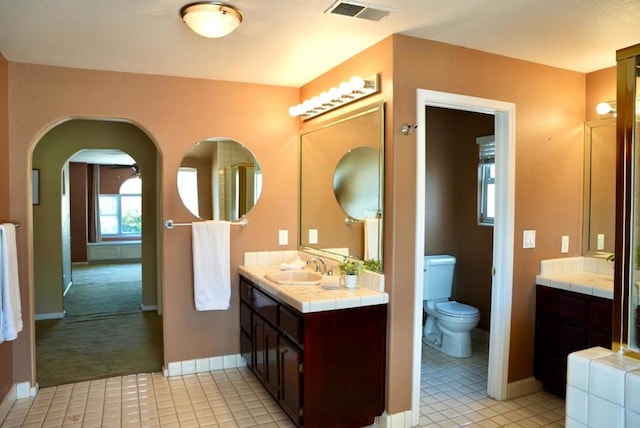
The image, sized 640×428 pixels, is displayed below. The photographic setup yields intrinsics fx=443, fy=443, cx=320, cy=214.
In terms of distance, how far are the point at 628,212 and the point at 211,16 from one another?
1935 millimetres

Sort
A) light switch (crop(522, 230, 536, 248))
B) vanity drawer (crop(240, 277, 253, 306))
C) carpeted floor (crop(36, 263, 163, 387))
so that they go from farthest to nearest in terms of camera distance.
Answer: carpeted floor (crop(36, 263, 163, 387)) < vanity drawer (crop(240, 277, 253, 306)) < light switch (crop(522, 230, 536, 248))

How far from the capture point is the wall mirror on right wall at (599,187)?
3.18 meters

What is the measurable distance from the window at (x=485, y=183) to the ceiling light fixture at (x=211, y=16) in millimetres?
2699

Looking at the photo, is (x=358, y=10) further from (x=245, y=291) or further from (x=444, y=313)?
(x=444, y=313)

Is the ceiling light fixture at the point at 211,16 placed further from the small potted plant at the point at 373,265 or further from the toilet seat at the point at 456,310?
the toilet seat at the point at 456,310

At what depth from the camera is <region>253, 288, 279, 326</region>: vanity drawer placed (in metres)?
2.82

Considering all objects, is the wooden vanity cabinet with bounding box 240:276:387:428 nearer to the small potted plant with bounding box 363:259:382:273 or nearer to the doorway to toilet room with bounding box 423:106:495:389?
the small potted plant with bounding box 363:259:382:273

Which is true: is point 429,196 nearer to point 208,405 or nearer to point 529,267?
point 529,267

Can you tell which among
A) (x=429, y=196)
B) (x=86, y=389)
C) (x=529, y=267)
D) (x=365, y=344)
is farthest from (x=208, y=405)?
(x=429, y=196)

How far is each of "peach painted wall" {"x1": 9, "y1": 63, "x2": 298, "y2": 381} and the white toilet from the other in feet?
4.37

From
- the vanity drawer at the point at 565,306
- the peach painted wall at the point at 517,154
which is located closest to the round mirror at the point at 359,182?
the peach painted wall at the point at 517,154

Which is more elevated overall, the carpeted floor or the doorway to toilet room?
the doorway to toilet room

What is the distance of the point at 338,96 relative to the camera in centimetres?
294

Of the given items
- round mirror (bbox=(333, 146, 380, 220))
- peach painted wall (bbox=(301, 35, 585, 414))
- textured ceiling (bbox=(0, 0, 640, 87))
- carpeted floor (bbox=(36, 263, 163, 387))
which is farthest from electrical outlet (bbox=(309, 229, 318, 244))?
carpeted floor (bbox=(36, 263, 163, 387))
